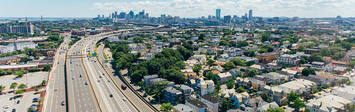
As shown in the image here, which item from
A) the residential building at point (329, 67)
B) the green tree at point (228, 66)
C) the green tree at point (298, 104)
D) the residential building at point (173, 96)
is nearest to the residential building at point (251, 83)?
the green tree at point (298, 104)

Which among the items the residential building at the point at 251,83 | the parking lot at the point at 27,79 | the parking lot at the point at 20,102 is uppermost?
the residential building at the point at 251,83

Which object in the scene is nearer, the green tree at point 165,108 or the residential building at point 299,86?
the green tree at point 165,108

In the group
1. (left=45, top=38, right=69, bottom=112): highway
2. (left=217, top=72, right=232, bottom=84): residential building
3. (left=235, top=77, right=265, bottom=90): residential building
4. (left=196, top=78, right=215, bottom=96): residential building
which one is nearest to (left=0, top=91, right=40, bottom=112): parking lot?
(left=45, top=38, right=69, bottom=112): highway

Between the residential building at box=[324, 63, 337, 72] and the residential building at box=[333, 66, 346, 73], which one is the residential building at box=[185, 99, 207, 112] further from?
the residential building at box=[324, 63, 337, 72]

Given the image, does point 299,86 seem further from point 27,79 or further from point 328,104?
point 27,79

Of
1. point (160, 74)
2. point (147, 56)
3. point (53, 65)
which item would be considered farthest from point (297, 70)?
point (53, 65)

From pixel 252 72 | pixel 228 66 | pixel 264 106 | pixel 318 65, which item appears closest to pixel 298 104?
pixel 264 106

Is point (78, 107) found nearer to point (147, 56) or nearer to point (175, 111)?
point (175, 111)

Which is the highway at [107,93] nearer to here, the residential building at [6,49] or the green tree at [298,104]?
the green tree at [298,104]
